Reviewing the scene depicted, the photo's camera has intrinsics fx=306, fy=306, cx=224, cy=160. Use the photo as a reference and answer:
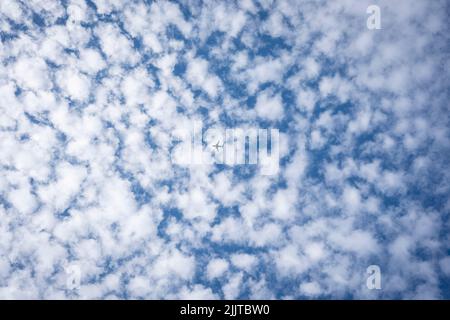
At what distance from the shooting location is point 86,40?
765cm

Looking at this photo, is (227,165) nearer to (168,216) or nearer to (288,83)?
(168,216)
